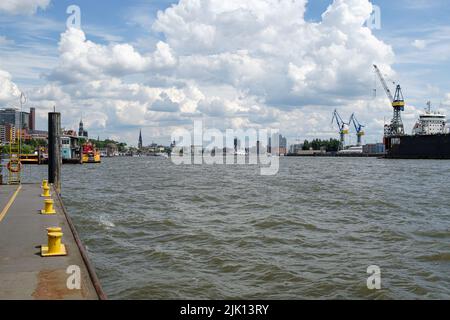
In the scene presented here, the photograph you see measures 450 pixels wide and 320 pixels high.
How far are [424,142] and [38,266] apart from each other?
490 feet

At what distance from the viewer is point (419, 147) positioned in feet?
474

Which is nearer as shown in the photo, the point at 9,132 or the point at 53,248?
the point at 53,248

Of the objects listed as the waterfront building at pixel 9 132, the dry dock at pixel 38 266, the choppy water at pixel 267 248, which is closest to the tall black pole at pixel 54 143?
the waterfront building at pixel 9 132

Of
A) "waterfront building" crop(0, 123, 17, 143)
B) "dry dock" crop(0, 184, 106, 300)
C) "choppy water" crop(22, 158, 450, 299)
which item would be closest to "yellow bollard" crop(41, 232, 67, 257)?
"dry dock" crop(0, 184, 106, 300)

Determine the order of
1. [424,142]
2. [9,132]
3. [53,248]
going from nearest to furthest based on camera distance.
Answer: [53,248] < [9,132] < [424,142]

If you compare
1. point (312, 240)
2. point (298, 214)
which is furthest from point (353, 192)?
point (312, 240)

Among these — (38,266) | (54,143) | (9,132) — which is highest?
(9,132)

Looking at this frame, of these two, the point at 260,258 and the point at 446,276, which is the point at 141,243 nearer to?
the point at 260,258

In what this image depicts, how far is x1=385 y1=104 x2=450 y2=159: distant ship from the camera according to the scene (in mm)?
133500

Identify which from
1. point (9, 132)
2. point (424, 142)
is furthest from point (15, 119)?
point (424, 142)

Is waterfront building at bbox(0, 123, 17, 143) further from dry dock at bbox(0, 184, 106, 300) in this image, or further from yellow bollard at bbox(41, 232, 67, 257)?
yellow bollard at bbox(41, 232, 67, 257)

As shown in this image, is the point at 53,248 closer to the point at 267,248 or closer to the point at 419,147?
the point at 267,248

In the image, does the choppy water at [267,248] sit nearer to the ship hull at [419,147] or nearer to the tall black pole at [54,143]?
the tall black pole at [54,143]

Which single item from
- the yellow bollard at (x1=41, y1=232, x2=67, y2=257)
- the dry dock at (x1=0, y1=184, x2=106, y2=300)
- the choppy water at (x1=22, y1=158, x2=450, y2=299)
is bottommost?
the choppy water at (x1=22, y1=158, x2=450, y2=299)
